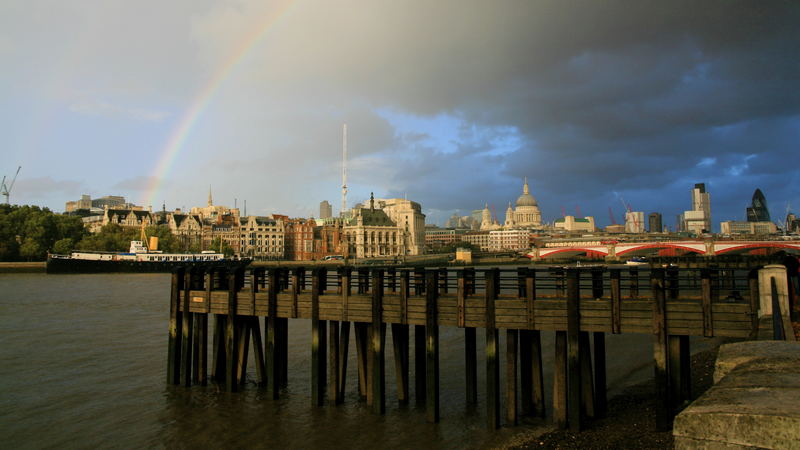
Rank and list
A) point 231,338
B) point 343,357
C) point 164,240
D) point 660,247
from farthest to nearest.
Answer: point 164,240 → point 660,247 → point 231,338 → point 343,357

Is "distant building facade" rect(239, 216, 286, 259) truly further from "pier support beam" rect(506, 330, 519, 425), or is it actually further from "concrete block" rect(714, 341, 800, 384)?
"concrete block" rect(714, 341, 800, 384)

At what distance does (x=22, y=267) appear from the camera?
117 meters

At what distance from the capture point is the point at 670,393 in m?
13.0

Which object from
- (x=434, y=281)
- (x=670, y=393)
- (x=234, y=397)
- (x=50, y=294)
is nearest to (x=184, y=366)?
(x=234, y=397)

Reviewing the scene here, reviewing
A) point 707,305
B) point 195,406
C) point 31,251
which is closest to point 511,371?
point 707,305

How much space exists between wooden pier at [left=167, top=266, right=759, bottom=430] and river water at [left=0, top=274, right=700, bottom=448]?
0.67m

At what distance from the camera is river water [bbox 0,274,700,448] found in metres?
16.0

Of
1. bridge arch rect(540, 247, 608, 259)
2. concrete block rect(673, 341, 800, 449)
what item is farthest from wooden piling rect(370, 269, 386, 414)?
bridge arch rect(540, 247, 608, 259)

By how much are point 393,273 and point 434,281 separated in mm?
2876

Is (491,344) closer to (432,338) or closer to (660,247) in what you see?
(432,338)

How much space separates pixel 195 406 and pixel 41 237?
434 feet

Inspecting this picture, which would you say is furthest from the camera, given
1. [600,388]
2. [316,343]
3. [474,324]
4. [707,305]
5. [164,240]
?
[164,240]

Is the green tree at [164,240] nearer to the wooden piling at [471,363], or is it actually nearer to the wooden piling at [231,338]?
the wooden piling at [231,338]

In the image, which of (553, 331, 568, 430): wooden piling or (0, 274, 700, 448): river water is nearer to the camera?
(553, 331, 568, 430): wooden piling
